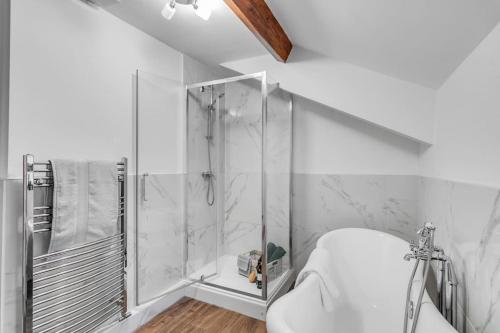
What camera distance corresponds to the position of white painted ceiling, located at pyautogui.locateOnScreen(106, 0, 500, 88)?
120 centimetres

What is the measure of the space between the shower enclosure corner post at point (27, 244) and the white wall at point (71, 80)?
120 mm

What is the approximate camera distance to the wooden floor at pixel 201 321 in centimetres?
199

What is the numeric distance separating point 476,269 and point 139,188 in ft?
6.94

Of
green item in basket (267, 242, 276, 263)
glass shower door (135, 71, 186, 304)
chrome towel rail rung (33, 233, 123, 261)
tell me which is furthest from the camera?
green item in basket (267, 242, 276, 263)

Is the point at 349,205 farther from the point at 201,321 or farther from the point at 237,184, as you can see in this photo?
the point at 201,321

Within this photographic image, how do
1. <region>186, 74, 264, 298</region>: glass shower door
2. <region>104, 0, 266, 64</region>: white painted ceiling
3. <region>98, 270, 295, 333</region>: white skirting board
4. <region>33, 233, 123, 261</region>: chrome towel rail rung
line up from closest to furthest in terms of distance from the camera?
<region>33, 233, 123, 261</region>: chrome towel rail rung
<region>104, 0, 266, 64</region>: white painted ceiling
<region>98, 270, 295, 333</region>: white skirting board
<region>186, 74, 264, 298</region>: glass shower door

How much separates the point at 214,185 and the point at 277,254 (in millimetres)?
911

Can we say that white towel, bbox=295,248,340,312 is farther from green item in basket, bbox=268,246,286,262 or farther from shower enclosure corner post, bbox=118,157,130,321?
shower enclosure corner post, bbox=118,157,130,321

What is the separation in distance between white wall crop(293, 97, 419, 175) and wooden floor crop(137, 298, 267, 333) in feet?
5.09

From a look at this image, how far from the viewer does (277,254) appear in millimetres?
2441

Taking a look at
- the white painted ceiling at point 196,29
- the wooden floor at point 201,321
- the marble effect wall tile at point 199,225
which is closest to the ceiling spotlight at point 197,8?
the white painted ceiling at point 196,29

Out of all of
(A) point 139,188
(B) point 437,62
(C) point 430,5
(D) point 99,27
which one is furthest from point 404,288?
(D) point 99,27

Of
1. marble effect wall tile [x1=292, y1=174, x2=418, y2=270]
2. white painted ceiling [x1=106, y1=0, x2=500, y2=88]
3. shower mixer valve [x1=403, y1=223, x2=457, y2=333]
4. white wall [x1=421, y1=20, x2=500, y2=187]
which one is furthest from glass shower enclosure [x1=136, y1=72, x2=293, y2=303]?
white wall [x1=421, y1=20, x2=500, y2=187]

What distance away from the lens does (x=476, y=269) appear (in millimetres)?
1146
